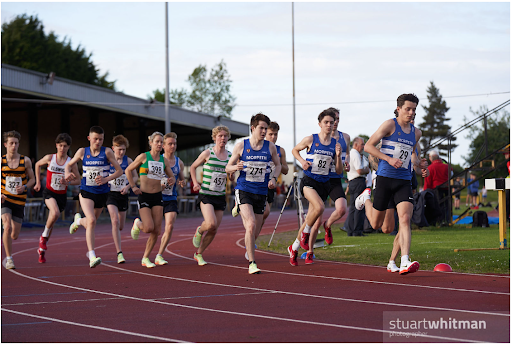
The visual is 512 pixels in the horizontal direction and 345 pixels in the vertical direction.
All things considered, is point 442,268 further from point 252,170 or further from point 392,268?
point 252,170

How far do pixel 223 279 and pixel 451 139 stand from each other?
34.0 ft

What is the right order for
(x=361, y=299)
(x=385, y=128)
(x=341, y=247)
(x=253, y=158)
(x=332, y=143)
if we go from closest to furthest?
(x=361, y=299) < (x=385, y=128) < (x=253, y=158) < (x=332, y=143) < (x=341, y=247)

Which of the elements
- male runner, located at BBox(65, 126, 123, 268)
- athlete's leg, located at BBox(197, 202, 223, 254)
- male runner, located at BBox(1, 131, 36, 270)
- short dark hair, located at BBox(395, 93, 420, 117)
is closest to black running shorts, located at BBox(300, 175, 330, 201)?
athlete's leg, located at BBox(197, 202, 223, 254)

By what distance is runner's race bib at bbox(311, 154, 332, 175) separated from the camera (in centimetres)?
906

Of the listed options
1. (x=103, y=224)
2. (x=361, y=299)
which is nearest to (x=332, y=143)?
(x=361, y=299)

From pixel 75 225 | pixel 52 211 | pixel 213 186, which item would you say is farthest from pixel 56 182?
pixel 213 186

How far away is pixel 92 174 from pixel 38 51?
141 feet

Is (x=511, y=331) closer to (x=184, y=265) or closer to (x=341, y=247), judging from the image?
(x=184, y=265)

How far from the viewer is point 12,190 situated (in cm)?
959

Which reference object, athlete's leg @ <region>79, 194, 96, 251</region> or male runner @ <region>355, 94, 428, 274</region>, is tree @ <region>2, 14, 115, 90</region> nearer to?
athlete's leg @ <region>79, 194, 96, 251</region>

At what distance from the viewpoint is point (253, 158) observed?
850cm

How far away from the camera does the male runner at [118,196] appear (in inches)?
378

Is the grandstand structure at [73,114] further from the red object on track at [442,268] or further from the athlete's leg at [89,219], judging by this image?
the red object on track at [442,268]

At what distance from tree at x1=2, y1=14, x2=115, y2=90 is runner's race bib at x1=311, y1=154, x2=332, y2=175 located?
4227 cm
